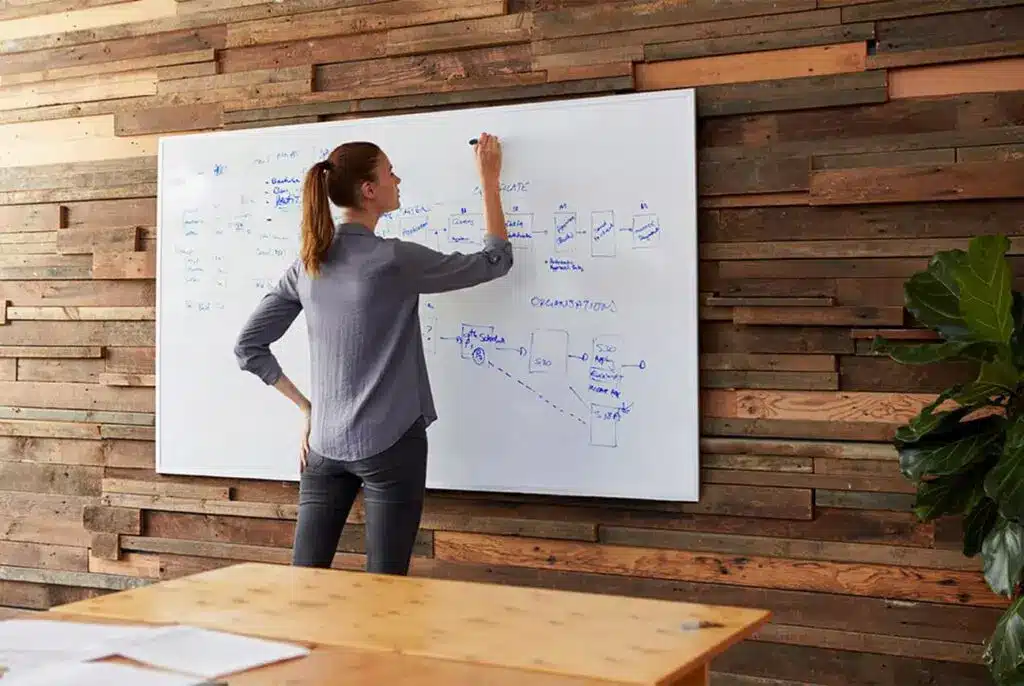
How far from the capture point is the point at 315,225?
290 centimetres

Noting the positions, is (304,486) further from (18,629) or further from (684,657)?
(684,657)

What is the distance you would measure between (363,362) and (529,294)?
62 centimetres

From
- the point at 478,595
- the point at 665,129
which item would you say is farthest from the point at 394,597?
the point at 665,129

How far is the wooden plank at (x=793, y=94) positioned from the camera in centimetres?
303

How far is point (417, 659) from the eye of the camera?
1.64 meters

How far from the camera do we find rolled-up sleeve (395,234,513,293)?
2.96 meters

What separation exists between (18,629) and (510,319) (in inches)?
70.9

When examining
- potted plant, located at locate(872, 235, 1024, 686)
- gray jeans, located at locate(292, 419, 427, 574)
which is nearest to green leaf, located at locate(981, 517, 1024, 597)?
potted plant, located at locate(872, 235, 1024, 686)

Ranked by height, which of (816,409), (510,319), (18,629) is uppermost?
(510,319)

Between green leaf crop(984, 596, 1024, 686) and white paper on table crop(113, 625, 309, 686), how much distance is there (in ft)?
4.81

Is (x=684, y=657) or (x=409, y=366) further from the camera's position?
(x=409, y=366)

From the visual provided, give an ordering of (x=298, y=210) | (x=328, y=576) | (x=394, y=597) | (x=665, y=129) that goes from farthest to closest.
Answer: (x=298, y=210) < (x=665, y=129) < (x=328, y=576) < (x=394, y=597)

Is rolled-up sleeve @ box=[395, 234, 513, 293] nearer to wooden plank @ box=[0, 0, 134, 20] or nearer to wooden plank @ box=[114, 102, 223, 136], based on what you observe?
wooden plank @ box=[114, 102, 223, 136]

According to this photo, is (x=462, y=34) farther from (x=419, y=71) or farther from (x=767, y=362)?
(x=767, y=362)
